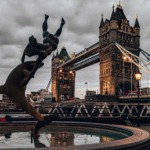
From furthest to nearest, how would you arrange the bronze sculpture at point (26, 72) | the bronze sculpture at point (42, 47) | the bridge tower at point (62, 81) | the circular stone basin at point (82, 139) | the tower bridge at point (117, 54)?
the bridge tower at point (62, 81)
the tower bridge at point (117, 54)
the bronze sculpture at point (26, 72)
the bronze sculpture at point (42, 47)
the circular stone basin at point (82, 139)

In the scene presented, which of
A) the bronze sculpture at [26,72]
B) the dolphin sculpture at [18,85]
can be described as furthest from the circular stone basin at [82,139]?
the dolphin sculpture at [18,85]

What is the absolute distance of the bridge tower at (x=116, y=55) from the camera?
84.1 metres

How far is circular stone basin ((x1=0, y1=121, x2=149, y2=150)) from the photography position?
8078mm

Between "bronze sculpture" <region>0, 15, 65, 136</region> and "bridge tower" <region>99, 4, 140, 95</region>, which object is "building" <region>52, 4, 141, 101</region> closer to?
"bridge tower" <region>99, 4, 140, 95</region>

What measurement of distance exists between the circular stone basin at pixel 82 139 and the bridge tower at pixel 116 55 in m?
65.6

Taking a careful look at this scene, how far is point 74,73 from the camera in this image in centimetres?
14450

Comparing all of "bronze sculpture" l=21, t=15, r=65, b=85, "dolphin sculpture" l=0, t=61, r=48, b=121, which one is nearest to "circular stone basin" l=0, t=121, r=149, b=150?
"dolphin sculpture" l=0, t=61, r=48, b=121

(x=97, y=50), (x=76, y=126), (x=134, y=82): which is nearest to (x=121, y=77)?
(x=134, y=82)

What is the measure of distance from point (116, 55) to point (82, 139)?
7644cm

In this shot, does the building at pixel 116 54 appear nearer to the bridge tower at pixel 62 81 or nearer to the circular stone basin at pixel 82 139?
the bridge tower at pixel 62 81

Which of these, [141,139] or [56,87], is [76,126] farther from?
[56,87]

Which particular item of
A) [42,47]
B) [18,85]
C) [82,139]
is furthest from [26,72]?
[82,139]

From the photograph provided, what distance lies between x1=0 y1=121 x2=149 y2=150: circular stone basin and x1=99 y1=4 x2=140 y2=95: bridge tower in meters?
65.6

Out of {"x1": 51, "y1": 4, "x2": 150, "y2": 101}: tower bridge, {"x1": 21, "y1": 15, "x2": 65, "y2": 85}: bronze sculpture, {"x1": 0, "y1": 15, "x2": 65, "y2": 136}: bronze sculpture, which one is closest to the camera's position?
{"x1": 21, "y1": 15, "x2": 65, "y2": 85}: bronze sculpture
